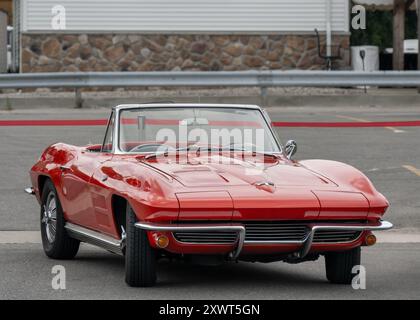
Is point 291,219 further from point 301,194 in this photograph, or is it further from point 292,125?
Answer: point 292,125

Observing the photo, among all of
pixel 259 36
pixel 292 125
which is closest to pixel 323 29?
A: pixel 259 36

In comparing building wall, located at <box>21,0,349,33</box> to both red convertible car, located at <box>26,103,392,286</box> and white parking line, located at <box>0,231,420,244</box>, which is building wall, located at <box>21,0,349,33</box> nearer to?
white parking line, located at <box>0,231,420,244</box>

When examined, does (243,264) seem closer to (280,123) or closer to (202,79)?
(280,123)

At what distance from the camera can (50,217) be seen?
10.0 meters

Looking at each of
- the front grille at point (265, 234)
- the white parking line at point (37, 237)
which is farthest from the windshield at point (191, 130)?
the white parking line at point (37, 237)

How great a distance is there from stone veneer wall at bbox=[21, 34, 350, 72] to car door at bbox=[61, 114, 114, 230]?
1883cm

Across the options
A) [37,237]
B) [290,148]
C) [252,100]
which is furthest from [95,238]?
[252,100]

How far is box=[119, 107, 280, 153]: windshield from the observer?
31.6ft

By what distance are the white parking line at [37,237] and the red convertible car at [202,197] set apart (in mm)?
1121

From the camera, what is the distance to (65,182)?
A: 31.6 ft

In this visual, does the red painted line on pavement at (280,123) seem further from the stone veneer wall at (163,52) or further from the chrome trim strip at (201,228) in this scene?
the chrome trim strip at (201,228)

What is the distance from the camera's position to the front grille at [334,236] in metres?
8.09

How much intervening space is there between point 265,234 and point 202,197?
1.61 feet

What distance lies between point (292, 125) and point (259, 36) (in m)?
9.12
